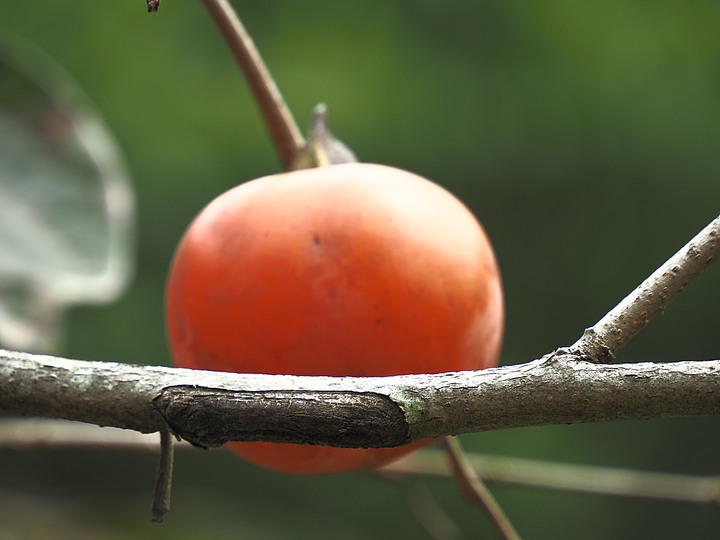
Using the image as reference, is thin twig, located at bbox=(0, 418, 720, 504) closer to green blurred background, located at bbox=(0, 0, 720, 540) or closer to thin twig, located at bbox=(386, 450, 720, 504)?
thin twig, located at bbox=(386, 450, 720, 504)

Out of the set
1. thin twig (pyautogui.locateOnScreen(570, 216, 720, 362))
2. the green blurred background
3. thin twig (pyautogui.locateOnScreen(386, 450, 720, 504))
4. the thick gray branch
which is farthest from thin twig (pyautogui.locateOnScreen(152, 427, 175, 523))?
the green blurred background

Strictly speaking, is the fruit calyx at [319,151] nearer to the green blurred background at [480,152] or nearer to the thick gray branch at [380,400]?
the thick gray branch at [380,400]

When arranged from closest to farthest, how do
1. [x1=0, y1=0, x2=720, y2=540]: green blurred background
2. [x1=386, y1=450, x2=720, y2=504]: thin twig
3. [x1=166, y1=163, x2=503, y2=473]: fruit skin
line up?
[x1=166, y1=163, x2=503, y2=473]: fruit skin → [x1=386, y1=450, x2=720, y2=504]: thin twig → [x1=0, y1=0, x2=720, y2=540]: green blurred background

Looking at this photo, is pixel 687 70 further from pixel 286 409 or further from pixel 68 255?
pixel 286 409

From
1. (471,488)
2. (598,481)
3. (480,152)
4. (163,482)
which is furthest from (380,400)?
(480,152)

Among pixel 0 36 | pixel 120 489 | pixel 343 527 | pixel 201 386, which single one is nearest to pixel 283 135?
pixel 201 386

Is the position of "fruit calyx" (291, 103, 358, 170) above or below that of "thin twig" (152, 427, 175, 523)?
above
